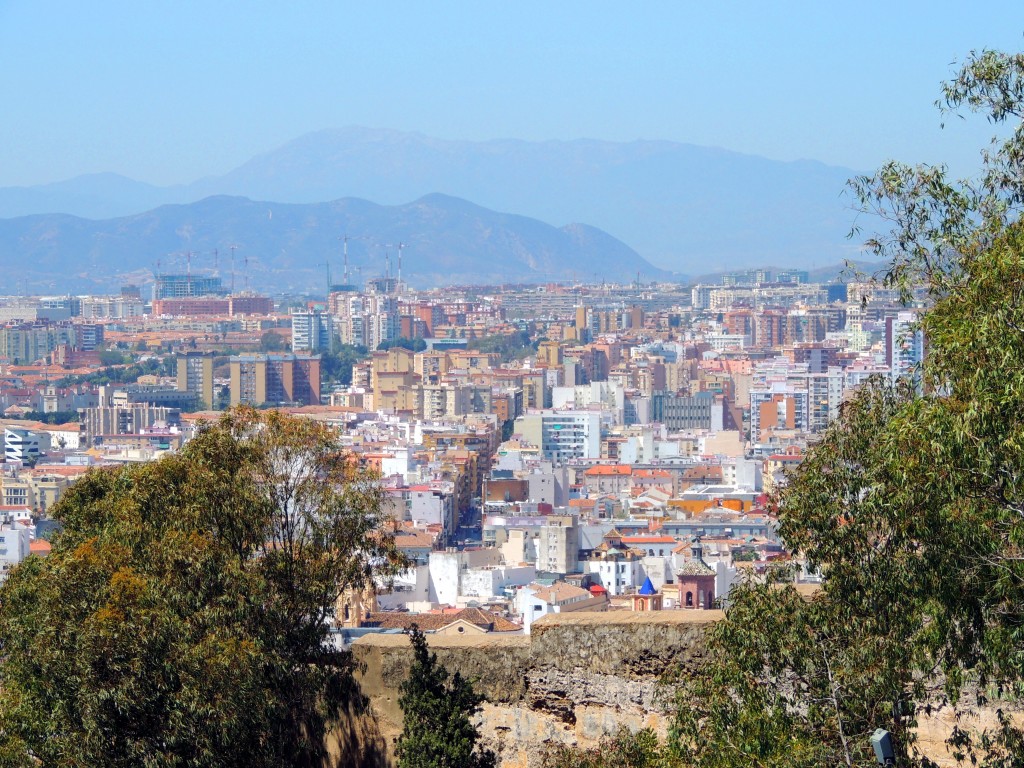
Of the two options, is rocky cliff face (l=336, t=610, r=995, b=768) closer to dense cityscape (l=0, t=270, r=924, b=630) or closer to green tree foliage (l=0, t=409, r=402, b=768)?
green tree foliage (l=0, t=409, r=402, b=768)

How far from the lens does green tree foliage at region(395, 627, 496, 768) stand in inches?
186

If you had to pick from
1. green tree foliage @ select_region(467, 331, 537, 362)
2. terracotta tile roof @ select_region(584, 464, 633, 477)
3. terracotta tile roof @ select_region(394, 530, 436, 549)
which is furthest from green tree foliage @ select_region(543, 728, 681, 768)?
green tree foliage @ select_region(467, 331, 537, 362)

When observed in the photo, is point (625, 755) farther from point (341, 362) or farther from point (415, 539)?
point (341, 362)

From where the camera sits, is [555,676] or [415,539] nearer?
[555,676]

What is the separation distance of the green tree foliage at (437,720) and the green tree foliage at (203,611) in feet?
1.24

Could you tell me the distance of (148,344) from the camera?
10162cm

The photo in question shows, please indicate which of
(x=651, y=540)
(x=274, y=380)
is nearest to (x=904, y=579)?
(x=651, y=540)

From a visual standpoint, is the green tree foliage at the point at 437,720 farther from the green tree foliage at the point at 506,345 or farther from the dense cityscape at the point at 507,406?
the green tree foliage at the point at 506,345

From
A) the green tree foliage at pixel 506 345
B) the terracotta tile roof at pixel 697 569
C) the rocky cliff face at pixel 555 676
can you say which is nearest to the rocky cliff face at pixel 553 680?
the rocky cliff face at pixel 555 676

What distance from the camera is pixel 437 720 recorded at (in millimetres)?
4785

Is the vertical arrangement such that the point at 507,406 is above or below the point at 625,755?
below

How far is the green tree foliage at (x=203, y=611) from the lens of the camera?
4.88m

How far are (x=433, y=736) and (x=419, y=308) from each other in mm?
112239

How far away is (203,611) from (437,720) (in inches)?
30.9
